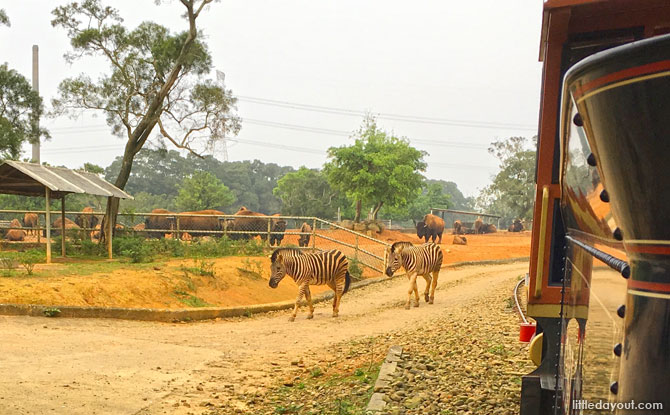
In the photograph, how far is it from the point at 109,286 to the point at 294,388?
6.79m

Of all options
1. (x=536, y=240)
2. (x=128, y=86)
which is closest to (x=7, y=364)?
(x=536, y=240)

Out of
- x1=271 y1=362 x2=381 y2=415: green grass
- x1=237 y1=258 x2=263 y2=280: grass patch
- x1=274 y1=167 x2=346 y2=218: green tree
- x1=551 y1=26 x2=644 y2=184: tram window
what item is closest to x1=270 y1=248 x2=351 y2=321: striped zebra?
x1=237 y1=258 x2=263 y2=280: grass patch

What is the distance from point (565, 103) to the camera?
1904 millimetres

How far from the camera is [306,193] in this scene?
5712 cm

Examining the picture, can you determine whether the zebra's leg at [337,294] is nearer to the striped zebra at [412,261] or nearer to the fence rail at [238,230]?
the striped zebra at [412,261]

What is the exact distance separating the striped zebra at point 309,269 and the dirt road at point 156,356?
666 mm

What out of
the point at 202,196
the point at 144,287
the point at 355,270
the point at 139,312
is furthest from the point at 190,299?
the point at 202,196

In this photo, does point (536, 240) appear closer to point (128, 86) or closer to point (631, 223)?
point (631, 223)

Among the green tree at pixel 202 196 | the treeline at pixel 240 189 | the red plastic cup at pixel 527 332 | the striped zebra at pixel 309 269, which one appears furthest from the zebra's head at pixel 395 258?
the green tree at pixel 202 196

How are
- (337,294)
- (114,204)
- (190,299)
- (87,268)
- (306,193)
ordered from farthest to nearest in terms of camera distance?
(306,193), (114,204), (87,268), (337,294), (190,299)

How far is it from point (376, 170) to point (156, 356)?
110 ft

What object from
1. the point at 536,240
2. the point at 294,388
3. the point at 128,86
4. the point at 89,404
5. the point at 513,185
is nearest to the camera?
the point at 536,240

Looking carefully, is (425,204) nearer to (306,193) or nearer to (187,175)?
(306,193)

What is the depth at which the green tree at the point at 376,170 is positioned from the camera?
39719 millimetres
